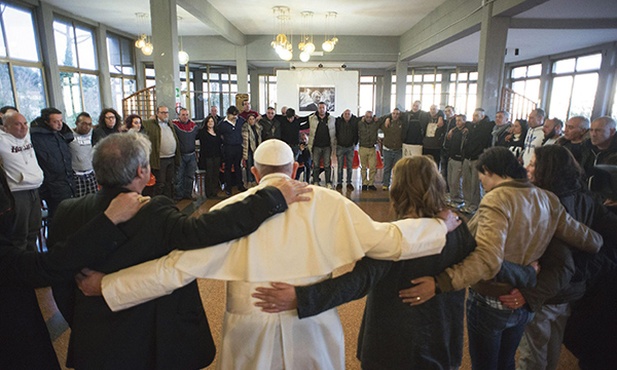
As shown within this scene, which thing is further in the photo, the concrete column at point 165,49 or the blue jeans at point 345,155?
the blue jeans at point 345,155

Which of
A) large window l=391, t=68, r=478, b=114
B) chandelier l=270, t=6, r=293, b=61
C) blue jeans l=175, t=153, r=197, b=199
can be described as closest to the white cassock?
blue jeans l=175, t=153, r=197, b=199

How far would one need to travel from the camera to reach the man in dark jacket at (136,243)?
1146 mm

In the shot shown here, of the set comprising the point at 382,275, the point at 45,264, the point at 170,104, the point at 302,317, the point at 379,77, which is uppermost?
the point at 379,77

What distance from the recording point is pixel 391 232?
121 centimetres

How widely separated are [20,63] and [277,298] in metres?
9.17

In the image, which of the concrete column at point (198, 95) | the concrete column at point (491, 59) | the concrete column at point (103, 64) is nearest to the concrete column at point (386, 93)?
the concrete column at point (198, 95)

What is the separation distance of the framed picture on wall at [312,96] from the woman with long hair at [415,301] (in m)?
11.8

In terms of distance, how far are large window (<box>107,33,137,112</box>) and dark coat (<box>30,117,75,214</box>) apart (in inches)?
320

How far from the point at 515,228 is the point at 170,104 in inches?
231

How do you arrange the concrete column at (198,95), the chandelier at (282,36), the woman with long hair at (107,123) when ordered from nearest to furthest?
the woman with long hair at (107,123) < the chandelier at (282,36) < the concrete column at (198,95)

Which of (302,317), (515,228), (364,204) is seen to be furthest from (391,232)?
(364,204)

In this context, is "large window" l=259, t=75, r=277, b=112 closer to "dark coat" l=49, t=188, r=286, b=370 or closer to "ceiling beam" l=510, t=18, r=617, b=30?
"ceiling beam" l=510, t=18, r=617, b=30

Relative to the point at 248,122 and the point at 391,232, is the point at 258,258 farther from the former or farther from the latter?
the point at 248,122

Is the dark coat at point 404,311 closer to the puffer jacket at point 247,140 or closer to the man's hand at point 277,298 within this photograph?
the man's hand at point 277,298
